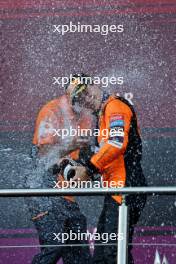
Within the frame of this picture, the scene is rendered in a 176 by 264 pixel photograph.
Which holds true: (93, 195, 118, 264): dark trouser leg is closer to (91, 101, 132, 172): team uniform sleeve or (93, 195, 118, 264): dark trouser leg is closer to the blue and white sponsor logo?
(91, 101, 132, 172): team uniform sleeve

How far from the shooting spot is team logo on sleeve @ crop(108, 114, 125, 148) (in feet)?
10.8

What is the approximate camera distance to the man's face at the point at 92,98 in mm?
3355

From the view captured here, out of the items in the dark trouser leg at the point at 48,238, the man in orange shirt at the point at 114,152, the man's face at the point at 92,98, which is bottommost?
the dark trouser leg at the point at 48,238

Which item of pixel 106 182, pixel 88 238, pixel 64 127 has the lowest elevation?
pixel 88 238

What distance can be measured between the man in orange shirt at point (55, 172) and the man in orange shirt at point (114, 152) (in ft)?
0.20

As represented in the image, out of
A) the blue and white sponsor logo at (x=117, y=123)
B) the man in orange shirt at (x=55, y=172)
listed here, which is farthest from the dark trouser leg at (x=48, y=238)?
the blue and white sponsor logo at (x=117, y=123)

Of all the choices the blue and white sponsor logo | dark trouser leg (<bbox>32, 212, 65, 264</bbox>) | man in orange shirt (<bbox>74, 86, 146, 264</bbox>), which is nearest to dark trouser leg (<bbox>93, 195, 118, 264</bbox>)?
man in orange shirt (<bbox>74, 86, 146, 264</bbox>)

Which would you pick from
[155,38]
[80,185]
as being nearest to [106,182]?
[80,185]

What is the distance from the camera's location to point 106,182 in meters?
3.35

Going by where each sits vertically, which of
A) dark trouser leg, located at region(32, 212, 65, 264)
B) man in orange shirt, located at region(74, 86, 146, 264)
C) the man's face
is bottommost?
dark trouser leg, located at region(32, 212, 65, 264)

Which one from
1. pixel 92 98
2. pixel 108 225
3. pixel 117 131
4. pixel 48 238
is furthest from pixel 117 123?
pixel 48 238

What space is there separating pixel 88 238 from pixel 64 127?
431 mm

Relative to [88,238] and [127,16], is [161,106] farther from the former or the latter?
[88,238]

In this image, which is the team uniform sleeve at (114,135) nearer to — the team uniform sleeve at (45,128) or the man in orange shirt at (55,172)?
the man in orange shirt at (55,172)
